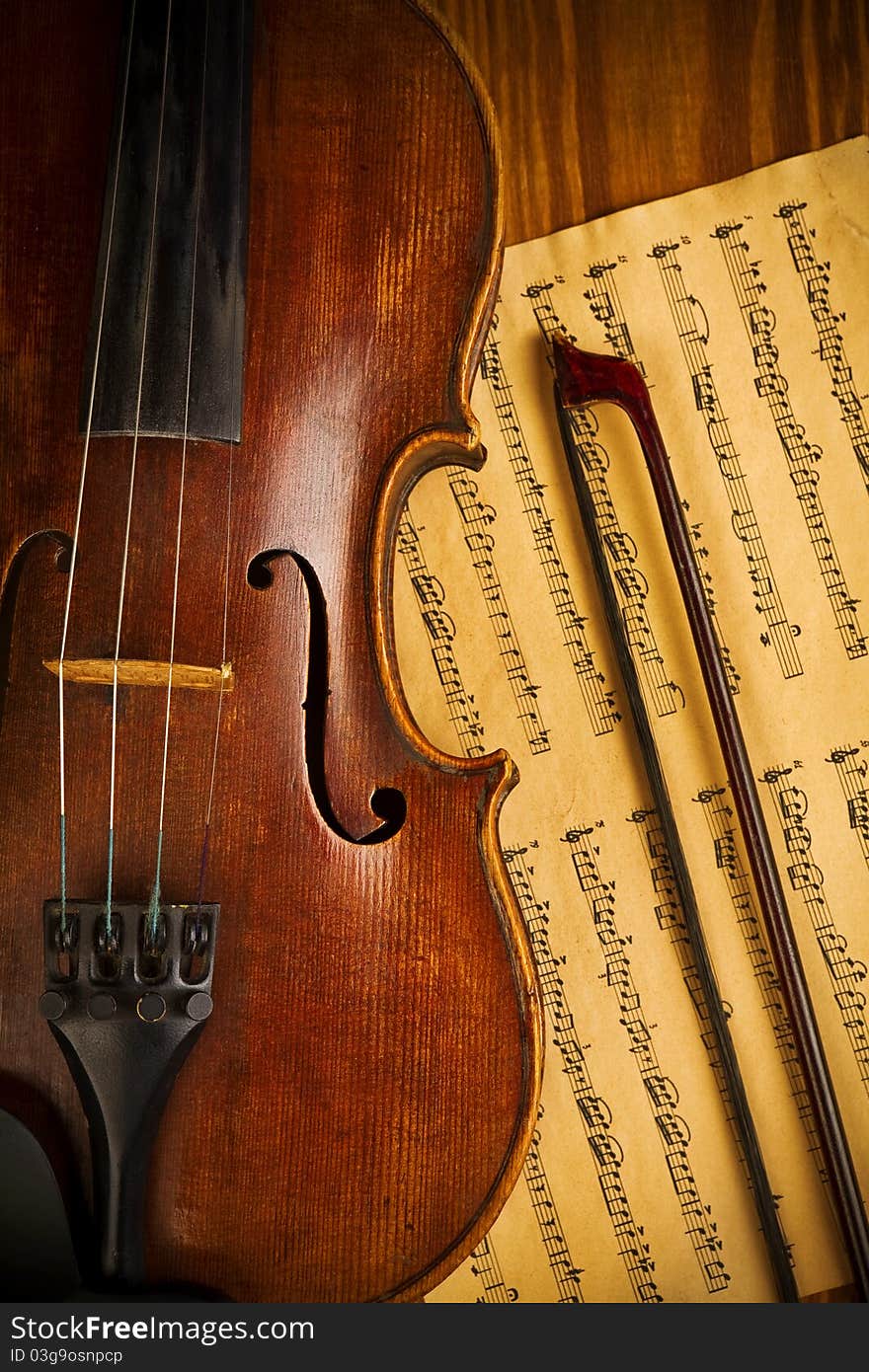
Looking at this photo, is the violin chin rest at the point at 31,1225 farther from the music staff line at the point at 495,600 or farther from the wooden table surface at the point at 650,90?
the wooden table surface at the point at 650,90

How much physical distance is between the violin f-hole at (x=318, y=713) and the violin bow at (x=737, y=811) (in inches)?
19.0

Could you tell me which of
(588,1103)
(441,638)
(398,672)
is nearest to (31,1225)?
(398,672)

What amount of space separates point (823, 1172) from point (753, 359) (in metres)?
1.07

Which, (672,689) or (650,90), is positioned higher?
(650,90)

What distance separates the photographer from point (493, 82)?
5.04ft

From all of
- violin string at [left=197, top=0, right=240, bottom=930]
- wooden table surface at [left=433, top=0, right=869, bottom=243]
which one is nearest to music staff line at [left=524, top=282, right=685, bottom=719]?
wooden table surface at [left=433, top=0, right=869, bottom=243]

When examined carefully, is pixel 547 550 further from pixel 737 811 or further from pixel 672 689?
pixel 737 811

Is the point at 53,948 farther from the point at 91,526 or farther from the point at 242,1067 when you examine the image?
the point at 91,526

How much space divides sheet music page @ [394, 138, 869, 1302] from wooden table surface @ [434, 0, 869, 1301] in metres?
0.05

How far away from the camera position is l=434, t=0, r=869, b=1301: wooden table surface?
1.52 metres

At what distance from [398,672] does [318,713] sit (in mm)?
98

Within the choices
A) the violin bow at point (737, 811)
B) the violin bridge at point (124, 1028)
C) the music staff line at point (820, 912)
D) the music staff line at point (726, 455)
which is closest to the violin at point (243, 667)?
the violin bridge at point (124, 1028)

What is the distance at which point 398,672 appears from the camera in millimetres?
1095

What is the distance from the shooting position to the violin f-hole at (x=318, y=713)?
1030mm
